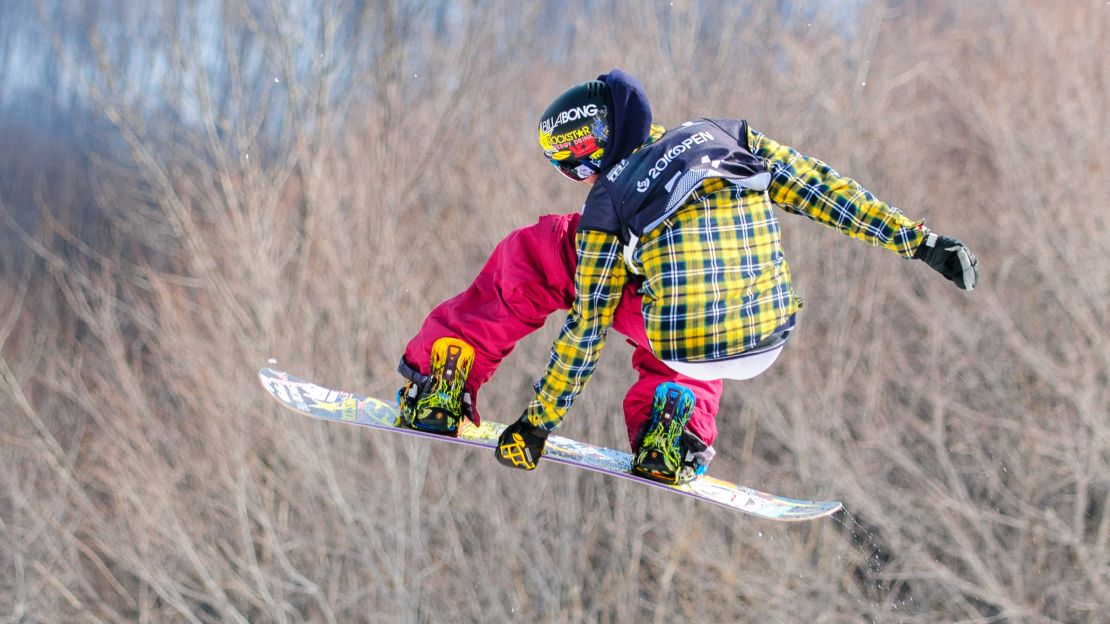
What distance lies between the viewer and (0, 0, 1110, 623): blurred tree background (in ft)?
41.4

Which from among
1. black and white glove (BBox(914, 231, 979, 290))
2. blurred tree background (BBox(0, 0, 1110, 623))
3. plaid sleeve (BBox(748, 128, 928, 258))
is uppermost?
plaid sleeve (BBox(748, 128, 928, 258))

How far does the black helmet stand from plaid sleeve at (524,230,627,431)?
9.5 inches

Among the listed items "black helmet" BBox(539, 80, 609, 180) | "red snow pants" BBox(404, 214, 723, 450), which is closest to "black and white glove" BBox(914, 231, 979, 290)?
"red snow pants" BBox(404, 214, 723, 450)

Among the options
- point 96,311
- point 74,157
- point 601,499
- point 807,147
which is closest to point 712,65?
point 807,147

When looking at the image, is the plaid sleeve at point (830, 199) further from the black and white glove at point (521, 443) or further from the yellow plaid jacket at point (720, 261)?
the black and white glove at point (521, 443)

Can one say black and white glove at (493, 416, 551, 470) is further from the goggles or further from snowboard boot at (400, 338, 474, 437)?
the goggles

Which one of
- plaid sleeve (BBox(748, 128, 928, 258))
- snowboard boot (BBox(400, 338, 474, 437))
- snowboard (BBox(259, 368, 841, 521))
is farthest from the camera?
snowboard (BBox(259, 368, 841, 521))

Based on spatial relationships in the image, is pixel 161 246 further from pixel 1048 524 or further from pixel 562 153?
pixel 562 153

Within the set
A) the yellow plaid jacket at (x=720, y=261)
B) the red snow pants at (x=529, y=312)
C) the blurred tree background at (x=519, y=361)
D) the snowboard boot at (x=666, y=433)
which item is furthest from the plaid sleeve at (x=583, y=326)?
the blurred tree background at (x=519, y=361)

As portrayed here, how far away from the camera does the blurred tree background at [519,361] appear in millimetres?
12633

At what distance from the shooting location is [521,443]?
3.39 metres

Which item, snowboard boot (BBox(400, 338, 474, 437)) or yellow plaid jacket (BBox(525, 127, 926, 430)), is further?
snowboard boot (BBox(400, 338, 474, 437))

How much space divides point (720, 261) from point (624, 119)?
488 millimetres

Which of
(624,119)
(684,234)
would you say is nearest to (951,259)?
(684,234)
